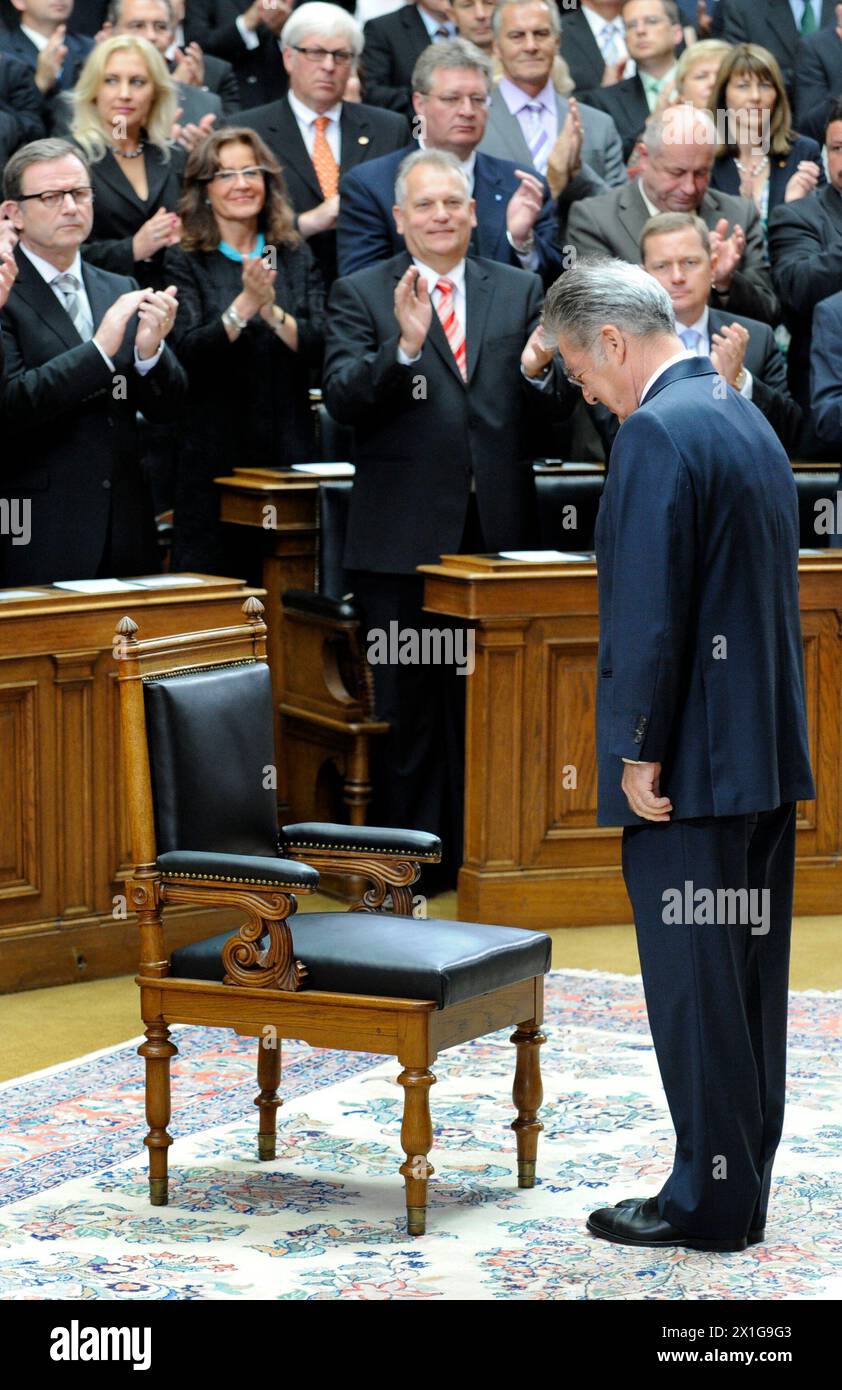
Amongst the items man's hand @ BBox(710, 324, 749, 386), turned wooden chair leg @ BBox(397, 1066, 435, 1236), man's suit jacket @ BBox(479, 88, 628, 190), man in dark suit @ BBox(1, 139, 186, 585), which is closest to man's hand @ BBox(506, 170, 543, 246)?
man's suit jacket @ BBox(479, 88, 628, 190)

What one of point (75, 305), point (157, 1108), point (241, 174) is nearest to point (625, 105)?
point (241, 174)

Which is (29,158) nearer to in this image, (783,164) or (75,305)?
(75,305)

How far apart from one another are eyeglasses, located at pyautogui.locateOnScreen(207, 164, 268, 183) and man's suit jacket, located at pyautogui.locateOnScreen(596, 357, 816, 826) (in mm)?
3170

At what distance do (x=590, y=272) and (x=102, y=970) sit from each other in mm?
2682

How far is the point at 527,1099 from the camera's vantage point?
382cm

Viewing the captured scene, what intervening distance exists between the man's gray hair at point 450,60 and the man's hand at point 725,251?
854 millimetres

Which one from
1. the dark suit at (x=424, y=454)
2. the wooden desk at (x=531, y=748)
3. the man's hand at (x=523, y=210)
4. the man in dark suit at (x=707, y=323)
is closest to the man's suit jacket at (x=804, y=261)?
the man in dark suit at (x=707, y=323)

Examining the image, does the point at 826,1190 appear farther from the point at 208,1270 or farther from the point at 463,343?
the point at 463,343

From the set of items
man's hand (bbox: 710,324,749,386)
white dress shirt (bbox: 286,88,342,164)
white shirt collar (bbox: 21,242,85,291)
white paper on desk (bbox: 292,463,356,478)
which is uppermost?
white dress shirt (bbox: 286,88,342,164)

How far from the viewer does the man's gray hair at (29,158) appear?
18.0 ft

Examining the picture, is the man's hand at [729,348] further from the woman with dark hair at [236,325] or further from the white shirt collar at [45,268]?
the white shirt collar at [45,268]

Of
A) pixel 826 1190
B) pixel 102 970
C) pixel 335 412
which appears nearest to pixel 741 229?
pixel 335 412

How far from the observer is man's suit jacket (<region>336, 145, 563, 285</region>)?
6320 mm

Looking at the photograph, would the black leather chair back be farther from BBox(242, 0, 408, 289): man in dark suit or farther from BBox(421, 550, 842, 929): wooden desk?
BBox(242, 0, 408, 289): man in dark suit
